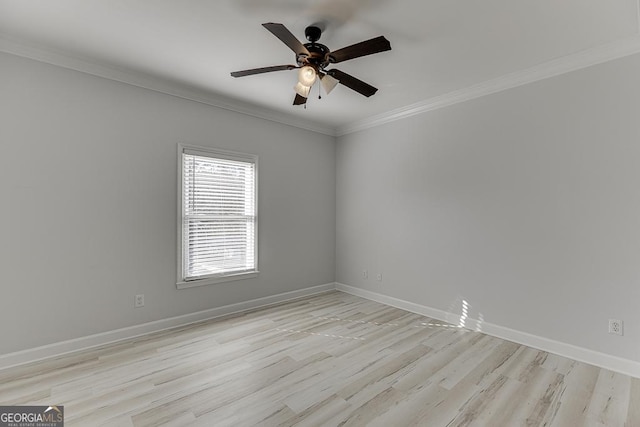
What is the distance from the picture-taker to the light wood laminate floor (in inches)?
Result: 75.4

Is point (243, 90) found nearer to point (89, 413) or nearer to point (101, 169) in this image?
point (101, 169)

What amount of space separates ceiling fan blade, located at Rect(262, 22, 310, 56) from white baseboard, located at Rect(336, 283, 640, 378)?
130 inches

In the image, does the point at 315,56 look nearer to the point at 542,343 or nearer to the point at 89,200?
the point at 89,200

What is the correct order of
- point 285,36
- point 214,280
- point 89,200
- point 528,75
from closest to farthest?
point 285,36 → point 89,200 → point 528,75 → point 214,280

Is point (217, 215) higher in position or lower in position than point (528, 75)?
lower

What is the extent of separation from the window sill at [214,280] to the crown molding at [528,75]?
9.67 feet

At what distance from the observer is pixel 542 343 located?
285 centimetres

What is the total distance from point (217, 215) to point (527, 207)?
3.51 m

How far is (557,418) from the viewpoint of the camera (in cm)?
191

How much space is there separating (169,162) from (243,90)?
1.21m

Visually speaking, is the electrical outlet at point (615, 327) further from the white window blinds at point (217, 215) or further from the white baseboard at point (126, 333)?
the white window blinds at point (217, 215)

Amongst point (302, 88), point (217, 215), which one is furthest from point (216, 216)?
point (302, 88)

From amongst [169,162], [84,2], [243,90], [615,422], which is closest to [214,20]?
[84,2]

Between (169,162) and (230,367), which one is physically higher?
(169,162)
